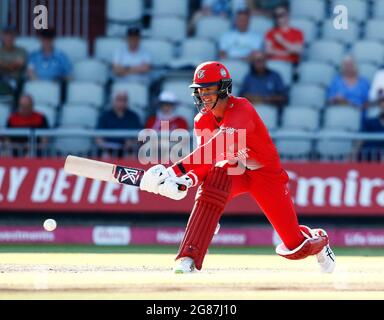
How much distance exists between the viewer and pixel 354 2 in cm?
1589

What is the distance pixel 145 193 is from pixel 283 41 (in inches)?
126

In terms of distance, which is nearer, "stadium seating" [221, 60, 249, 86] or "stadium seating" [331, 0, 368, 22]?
"stadium seating" [221, 60, 249, 86]

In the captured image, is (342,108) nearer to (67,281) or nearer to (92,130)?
(92,130)

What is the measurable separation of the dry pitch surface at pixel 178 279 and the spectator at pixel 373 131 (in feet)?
8.68

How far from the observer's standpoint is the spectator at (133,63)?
1496 cm

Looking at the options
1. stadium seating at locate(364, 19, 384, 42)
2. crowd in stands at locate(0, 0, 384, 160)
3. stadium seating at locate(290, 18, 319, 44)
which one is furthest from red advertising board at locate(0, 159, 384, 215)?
stadium seating at locate(364, 19, 384, 42)

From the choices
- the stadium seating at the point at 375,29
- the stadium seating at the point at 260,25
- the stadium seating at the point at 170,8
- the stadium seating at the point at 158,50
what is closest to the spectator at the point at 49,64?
the stadium seating at the point at 158,50

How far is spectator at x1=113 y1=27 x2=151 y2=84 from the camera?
49.1ft

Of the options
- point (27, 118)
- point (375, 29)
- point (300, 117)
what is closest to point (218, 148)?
point (300, 117)

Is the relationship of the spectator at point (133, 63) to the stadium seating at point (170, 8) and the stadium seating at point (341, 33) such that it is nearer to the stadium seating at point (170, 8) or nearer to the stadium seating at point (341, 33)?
the stadium seating at point (170, 8)

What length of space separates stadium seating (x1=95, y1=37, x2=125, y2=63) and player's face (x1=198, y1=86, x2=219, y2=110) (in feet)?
22.6

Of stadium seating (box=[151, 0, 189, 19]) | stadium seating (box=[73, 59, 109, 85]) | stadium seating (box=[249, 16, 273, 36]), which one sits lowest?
stadium seating (box=[73, 59, 109, 85])

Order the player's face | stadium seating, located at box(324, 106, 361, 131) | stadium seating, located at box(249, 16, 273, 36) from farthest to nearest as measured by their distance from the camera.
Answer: stadium seating, located at box(249, 16, 273, 36), stadium seating, located at box(324, 106, 361, 131), the player's face

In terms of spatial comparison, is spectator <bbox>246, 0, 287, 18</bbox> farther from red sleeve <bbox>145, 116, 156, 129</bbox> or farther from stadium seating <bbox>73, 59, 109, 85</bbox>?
red sleeve <bbox>145, 116, 156, 129</bbox>
